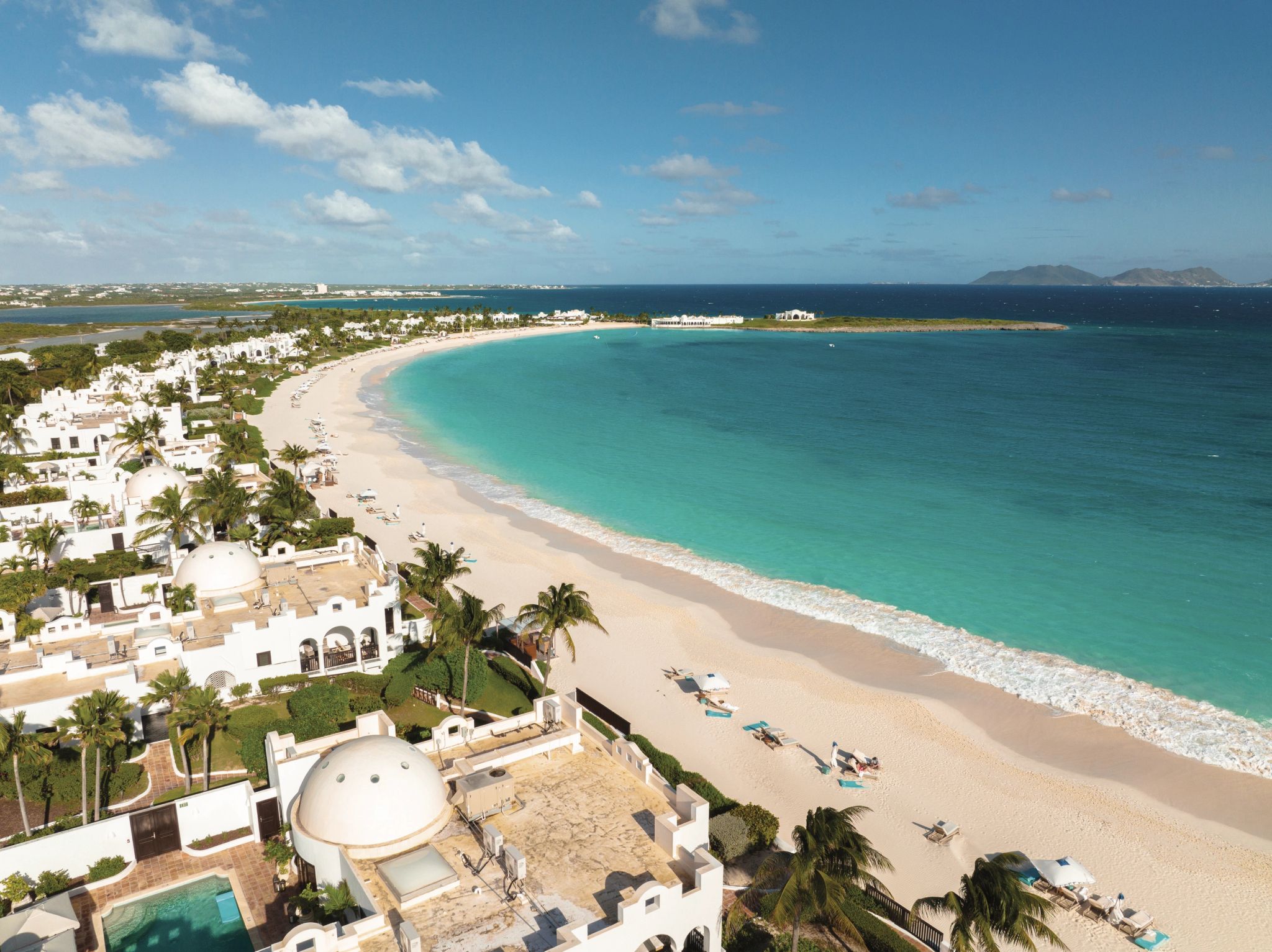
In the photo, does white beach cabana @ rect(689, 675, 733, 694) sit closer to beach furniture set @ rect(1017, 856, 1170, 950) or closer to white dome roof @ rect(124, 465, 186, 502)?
beach furniture set @ rect(1017, 856, 1170, 950)

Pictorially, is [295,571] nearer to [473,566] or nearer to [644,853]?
[473,566]

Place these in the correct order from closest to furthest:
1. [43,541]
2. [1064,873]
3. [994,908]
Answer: [994,908]
[1064,873]
[43,541]

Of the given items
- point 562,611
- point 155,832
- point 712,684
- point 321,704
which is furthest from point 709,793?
point 155,832

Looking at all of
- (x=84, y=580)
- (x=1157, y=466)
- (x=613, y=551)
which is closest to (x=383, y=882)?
(x=84, y=580)

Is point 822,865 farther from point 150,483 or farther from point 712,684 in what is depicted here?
point 150,483

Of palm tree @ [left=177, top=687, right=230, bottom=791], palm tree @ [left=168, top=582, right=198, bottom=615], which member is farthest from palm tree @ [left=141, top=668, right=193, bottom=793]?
palm tree @ [left=168, top=582, right=198, bottom=615]
